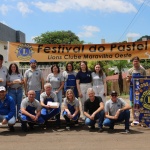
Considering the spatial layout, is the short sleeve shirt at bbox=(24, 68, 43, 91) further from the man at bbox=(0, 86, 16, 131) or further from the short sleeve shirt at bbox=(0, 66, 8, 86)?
the man at bbox=(0, 86, 16, 131)

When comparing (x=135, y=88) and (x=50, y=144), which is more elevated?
(x=135, y=88)

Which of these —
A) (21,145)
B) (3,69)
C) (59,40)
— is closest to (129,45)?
(3,69)

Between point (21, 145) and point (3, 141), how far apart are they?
67 centimetres

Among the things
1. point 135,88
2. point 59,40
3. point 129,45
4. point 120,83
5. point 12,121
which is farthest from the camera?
point 59,40

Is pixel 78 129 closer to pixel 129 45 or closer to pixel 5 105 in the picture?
pixel 5 105

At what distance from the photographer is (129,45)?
1034cm

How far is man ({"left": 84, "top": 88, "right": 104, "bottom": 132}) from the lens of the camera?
8.44m

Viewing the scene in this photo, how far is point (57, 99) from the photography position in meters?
9.28

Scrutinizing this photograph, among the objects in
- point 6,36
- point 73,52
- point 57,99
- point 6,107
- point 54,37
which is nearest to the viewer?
point 6,107

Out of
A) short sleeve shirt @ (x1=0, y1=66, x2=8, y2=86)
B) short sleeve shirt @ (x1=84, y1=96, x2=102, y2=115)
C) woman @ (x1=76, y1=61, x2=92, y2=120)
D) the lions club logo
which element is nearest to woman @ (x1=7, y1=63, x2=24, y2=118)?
short sleeve shirt @ (x1=0, y1=66, x2=8, y2=86)

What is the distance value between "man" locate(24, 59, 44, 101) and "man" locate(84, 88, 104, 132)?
160 centimetres

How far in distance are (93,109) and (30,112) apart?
1.79m

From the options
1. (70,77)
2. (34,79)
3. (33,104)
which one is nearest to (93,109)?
(70,77)

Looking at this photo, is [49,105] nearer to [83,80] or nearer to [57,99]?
[57,99]
